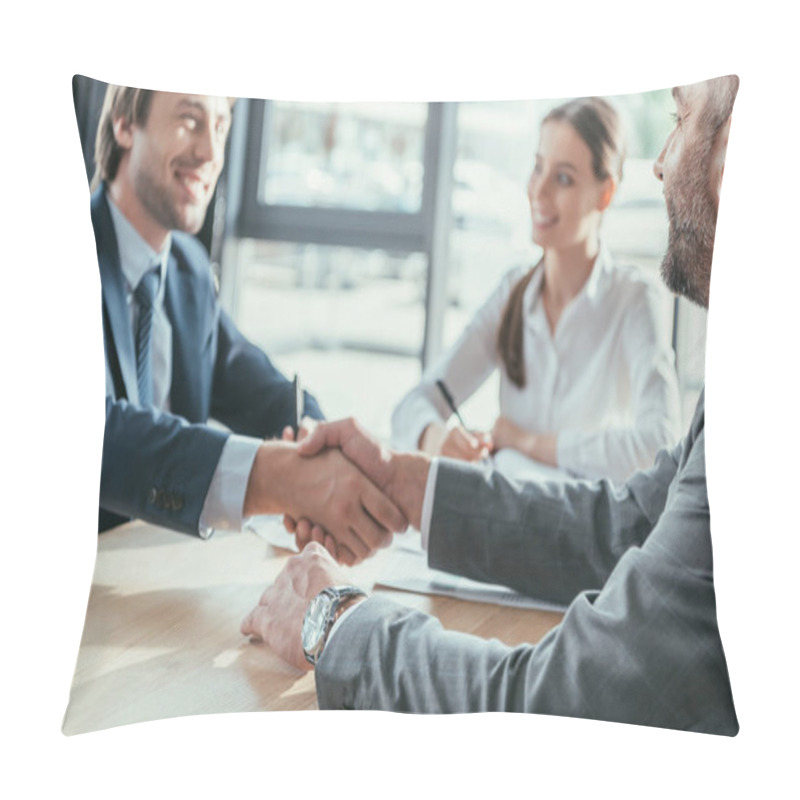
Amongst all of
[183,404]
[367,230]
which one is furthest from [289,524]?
[367,230]

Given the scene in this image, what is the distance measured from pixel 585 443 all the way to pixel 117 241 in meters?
0.73

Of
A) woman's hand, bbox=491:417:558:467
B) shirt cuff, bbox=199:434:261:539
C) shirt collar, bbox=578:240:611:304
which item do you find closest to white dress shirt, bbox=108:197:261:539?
shirt cuff, bbox=199:434:261:539

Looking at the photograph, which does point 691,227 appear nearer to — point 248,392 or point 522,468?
point 522,468

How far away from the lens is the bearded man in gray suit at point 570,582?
5.10ft

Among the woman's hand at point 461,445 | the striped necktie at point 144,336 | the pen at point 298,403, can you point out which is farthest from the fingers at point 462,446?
the striped necktie at point 144,336

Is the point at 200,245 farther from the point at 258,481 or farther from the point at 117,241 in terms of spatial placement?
the point at 258,481

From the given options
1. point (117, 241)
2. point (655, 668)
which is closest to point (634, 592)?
point (655, 668)

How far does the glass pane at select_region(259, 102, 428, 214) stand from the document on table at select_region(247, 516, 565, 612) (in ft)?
1.56

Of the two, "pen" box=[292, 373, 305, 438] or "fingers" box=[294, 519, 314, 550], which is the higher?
"pen" box=[292, 373, 305, 438]

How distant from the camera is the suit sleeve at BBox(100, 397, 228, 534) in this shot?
1618mm

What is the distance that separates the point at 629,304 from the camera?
63.1 inches

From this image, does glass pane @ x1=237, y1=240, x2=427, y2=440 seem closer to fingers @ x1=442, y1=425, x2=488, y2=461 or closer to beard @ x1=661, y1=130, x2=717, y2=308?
fingers @ x1=442, y1=425, x2=488, y2=461

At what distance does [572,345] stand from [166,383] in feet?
1.91

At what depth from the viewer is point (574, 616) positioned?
1.58 m
